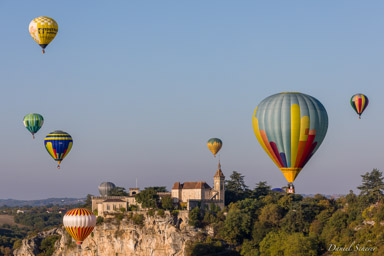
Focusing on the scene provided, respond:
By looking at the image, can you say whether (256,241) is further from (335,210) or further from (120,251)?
(120,251)

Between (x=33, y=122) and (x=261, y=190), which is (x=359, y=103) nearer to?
(x=261, y=190)

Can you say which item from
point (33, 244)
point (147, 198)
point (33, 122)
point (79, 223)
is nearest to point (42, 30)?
point (33, 122)

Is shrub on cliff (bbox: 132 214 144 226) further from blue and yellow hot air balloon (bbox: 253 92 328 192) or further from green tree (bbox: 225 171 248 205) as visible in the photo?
blue and yellow hot air balloon (bbox: 253 92 328 192)

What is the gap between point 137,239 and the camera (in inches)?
3718

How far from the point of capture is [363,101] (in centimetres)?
8450

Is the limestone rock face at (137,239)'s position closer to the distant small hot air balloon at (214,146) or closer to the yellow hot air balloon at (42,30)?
Result: the distant small hot air balloon at (214,146)

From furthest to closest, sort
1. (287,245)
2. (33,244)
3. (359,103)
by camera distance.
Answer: (33,244)
(359,103)
(287,245)

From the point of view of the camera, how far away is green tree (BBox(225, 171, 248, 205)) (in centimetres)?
9544

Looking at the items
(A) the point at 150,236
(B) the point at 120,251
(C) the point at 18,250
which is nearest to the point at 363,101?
(A) the point at 150,236

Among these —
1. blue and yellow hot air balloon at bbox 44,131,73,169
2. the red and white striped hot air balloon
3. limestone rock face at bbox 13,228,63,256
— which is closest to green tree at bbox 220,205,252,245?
the red and white striped hot air balloon

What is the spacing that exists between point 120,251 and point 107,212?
248 inches

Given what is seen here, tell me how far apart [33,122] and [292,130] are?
40167 millimetres

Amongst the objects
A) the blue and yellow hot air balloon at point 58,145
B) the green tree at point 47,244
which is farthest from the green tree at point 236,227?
the green tree at point 47,244

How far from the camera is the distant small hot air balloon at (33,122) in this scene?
89.3 meters
